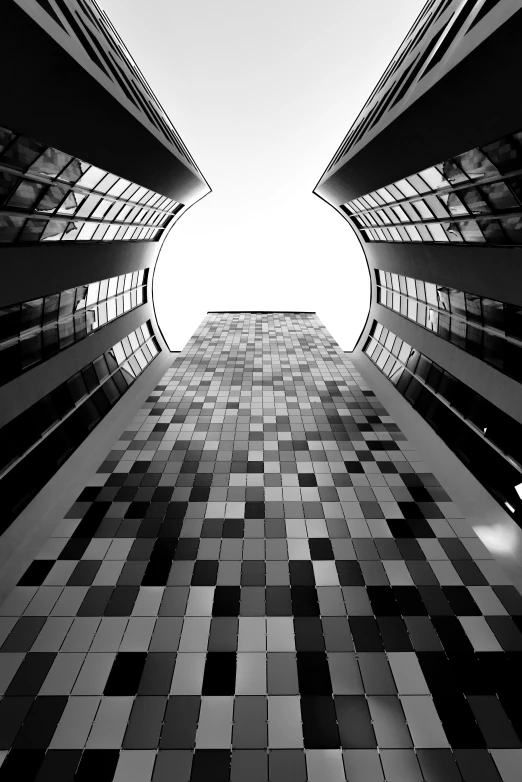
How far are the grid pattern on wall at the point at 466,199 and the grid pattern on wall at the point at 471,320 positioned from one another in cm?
184

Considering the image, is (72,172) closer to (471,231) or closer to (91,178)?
(91,178)

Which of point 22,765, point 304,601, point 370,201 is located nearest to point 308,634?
point 304,601

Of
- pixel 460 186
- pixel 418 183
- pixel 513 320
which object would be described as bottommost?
pixel 513 320

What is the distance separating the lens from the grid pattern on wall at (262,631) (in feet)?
18.5

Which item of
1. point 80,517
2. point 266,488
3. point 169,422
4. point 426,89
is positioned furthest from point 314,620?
point 426,89

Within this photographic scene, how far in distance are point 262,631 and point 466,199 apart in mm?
13212

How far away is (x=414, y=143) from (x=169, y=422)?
512 inches

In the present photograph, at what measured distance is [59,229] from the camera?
1162 centimetres

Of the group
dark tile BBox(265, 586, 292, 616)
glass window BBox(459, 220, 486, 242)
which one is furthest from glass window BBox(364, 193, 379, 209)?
dark tile BBox(265, 586, 292, 616)

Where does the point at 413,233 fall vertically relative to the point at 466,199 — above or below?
below

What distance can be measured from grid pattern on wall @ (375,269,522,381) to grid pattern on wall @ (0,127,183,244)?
13061 millimetres

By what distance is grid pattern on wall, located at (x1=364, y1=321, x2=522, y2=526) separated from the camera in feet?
31.6

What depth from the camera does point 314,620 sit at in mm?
7488

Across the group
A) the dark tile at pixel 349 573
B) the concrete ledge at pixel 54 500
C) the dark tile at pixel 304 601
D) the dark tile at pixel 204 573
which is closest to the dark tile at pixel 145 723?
the dark tile at pixel 204 573
